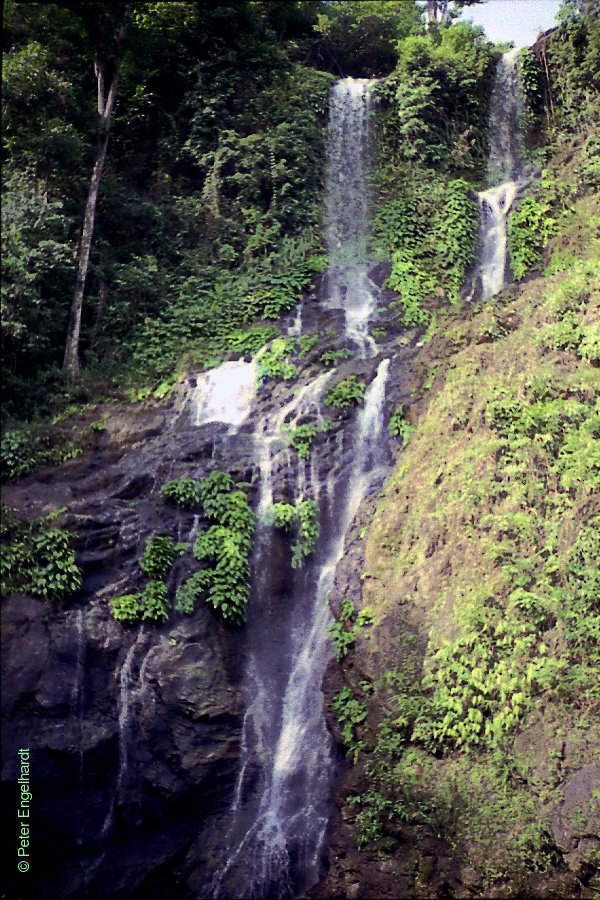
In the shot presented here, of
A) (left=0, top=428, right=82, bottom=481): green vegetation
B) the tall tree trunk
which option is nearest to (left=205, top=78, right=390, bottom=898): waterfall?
(left=0, top=428, right=82, bottom=481): green vegetation

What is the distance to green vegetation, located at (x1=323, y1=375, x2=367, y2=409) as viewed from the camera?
14.7m

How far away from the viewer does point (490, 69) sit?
20.3 metres

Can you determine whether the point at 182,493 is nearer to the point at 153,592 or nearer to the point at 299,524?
the point at 153,592

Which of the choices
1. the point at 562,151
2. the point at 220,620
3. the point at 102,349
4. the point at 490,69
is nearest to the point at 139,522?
the point at 220,620

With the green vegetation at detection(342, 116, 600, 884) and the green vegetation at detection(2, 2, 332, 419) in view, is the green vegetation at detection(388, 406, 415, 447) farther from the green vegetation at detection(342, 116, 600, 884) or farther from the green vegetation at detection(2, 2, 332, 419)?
the green vegetation at detection(2, 2, 332, 419)

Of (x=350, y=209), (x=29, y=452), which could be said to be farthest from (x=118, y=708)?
(x=350, y=209)

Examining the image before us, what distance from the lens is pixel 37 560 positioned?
1220cm

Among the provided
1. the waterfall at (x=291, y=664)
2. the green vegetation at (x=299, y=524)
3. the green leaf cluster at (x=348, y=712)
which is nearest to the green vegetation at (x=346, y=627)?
the waterfall at (x=291, y=664)

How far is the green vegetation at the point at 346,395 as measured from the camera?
1474 cm

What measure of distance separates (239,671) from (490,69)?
15.3m

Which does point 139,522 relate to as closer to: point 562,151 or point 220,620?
point 220,620

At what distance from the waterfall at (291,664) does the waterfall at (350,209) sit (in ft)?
3.43

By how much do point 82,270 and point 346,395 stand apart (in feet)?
18.6

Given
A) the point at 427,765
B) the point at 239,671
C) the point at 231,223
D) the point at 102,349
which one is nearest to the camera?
the point at 427,765
